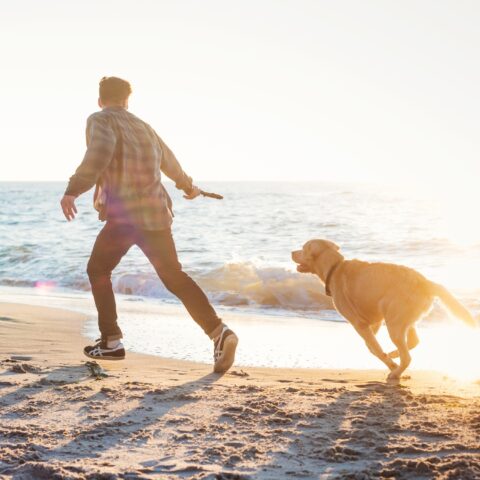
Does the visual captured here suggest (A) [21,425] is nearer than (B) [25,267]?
Yes

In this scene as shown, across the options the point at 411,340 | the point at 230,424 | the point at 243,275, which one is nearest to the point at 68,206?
the point at 230,424

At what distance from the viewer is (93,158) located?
4758mm

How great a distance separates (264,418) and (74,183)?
2.06 meters

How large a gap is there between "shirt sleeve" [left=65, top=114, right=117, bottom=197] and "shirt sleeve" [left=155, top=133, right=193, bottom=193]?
0.50m

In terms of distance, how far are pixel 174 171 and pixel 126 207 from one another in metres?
0.54

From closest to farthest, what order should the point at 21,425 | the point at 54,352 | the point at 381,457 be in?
the point at 381,457, the point at 21,425, the point at 54,352

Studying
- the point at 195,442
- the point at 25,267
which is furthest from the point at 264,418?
the point at 25,267

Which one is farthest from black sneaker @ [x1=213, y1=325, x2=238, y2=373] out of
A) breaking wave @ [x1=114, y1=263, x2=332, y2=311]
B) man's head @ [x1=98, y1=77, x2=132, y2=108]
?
breaking wave @ [x1=114, y1=263, x2=332, y2=311]

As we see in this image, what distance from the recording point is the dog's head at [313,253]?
5.35 m

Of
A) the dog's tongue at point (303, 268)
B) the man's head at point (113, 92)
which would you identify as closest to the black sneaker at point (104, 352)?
the dog's tongue at point (303, 268)

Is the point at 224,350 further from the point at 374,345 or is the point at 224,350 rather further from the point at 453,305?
the point at 453,305

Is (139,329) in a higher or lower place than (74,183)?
lower

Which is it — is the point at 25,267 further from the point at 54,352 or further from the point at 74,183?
the point at 74,183

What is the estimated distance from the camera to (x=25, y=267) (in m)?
16.7
